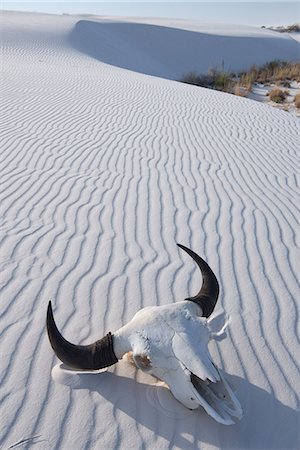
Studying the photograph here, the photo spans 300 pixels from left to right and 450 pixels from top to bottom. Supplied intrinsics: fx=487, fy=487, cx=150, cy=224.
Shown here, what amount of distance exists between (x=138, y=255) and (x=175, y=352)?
6.81ft

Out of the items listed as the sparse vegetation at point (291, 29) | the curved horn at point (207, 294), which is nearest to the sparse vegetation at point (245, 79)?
the curved horn at point (207, 294)

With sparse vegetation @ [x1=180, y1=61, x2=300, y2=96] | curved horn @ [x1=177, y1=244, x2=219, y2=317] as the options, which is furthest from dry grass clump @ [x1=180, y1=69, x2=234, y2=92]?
curved horn @ [x1=177, y1=244, x2=219, y2=317]

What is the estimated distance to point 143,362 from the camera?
304 cm

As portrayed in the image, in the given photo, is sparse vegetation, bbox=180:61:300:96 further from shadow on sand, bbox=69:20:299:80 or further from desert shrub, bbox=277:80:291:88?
shadow on sand, bbox=69:20:299:80

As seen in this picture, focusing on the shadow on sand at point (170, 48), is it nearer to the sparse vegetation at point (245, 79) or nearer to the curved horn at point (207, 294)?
the sparse vegetation at point (245, 79)

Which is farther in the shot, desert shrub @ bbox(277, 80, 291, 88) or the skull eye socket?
desert shrub @ bbox(277, 80, 291, 88)

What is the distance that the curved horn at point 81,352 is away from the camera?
3.04 metres

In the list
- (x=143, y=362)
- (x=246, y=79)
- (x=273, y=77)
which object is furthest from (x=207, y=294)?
(x=273, y=77)

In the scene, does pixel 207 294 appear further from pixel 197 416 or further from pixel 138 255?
pixel 138 255

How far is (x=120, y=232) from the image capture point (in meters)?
5.19

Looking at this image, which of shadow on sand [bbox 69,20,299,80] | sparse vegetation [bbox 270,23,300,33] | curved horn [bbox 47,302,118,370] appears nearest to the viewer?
curved horn [bbox 47,302,118,370]

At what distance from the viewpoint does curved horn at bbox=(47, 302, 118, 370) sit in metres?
3.04

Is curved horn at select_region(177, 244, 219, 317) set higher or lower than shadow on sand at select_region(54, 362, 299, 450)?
higher

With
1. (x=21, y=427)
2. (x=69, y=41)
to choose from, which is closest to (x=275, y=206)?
(x=21, y=427)
